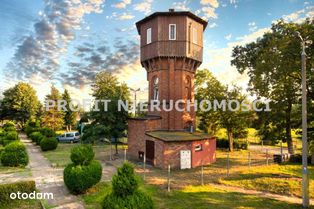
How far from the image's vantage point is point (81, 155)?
49.4 ft

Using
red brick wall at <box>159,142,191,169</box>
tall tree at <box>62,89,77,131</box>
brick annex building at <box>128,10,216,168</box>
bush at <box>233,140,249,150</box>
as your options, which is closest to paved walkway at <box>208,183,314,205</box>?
red brick wall at <box>159,142,191,169</box>

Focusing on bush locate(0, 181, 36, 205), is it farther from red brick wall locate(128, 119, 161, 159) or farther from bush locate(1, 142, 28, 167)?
red brick wall locate(128, 119, 161, 159)

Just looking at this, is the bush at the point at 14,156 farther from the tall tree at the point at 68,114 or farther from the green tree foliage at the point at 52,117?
the tall tree at the point at 68,114

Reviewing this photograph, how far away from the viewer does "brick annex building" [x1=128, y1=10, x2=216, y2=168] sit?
2627 cm

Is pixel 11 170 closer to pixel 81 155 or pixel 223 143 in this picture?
pixel 81 155

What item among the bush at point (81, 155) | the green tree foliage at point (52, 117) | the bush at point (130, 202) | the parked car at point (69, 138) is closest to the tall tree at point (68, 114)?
the green tree foliage at point (52, 117)

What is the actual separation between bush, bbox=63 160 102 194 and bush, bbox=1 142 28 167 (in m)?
10.6

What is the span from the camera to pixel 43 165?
23734 mm

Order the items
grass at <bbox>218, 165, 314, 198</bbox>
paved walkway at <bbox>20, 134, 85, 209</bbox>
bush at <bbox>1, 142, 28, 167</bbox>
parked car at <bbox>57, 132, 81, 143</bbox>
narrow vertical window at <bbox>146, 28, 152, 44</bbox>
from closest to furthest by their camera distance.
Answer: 1. paved walkway at <bbox>20, 134, 85, 209</bbox>
2. grass at <bbox>218, 165, 314, 198</bbox>
3. bush at <bbox>1, 142, 28, 167</bbox>
4. narrow vertical window at <bbox>146, 28, 152, 44</bbox>
5. parked car at <bbox>57, 132, 81, 143</bbox>

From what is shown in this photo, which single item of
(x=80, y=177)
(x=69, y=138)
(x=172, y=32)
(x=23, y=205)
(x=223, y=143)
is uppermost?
(x=172, y=32)

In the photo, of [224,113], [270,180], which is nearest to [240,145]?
[224,113]

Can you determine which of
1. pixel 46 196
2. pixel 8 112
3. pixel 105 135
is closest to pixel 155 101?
pixel 105 135

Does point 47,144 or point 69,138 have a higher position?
point 47,144

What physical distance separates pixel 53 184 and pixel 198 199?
1012 centimetres
